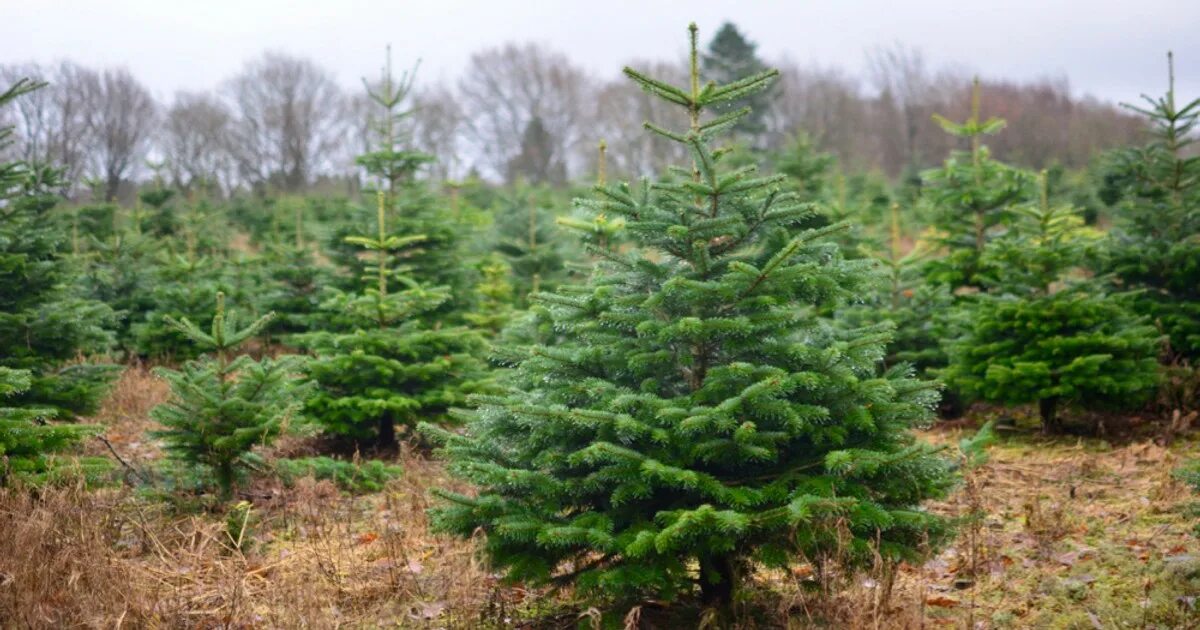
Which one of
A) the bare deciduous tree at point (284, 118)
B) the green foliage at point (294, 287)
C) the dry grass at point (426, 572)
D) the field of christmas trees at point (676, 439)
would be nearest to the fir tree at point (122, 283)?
the green foliage at point (294, 287)

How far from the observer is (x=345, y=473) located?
7.33 metres

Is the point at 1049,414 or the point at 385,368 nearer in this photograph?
the point at 385,368

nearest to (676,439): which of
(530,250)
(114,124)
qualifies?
(530,250)

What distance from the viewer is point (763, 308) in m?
4.45

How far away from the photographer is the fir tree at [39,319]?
766 cm

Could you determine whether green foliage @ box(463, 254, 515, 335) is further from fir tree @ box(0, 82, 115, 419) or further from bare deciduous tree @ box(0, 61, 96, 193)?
bare deciduous tree @ box(0, 61, 96, 193)

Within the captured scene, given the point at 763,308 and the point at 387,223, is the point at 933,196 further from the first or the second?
the point at 763,308

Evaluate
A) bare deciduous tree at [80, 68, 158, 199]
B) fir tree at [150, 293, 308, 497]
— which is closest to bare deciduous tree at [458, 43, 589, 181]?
bare deciduous tree at [80, 68, 158, 199]

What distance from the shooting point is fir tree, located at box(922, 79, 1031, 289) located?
10492 mm

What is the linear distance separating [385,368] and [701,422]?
15.7ft

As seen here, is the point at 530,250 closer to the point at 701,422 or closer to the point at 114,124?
the point at 114,124

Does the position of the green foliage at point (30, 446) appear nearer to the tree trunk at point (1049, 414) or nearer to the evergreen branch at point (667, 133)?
the evergreen branch at point (667, 133)

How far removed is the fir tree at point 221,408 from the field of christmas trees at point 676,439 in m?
0.03

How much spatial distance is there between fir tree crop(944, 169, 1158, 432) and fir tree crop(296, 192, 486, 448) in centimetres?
456
